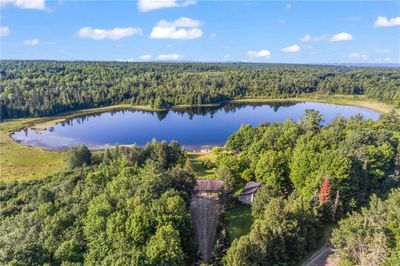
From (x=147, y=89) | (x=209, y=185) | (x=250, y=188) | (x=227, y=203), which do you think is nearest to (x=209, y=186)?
(x=209, y=185)

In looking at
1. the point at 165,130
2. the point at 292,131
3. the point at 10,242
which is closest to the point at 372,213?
the point at 292,131

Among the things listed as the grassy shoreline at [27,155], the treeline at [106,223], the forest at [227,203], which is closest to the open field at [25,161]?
the grassy shoreline at [27,155]

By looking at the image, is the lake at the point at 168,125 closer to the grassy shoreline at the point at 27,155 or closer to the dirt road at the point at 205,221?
the grassy shoreline at the point at 27,155

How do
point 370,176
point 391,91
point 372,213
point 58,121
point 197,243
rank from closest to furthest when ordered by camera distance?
point 372,213
point 197,243
point 370,176
point 58,121
point 391,91

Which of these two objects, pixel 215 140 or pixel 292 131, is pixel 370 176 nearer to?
pixel 292 131

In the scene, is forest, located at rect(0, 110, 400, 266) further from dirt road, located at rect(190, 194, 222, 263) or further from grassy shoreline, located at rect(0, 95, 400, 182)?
grassy shoreline, located at rect(0, 95, 400, 182)

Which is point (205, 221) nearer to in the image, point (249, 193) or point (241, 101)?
point (249, 193)

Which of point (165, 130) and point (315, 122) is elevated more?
point (315, 122)
